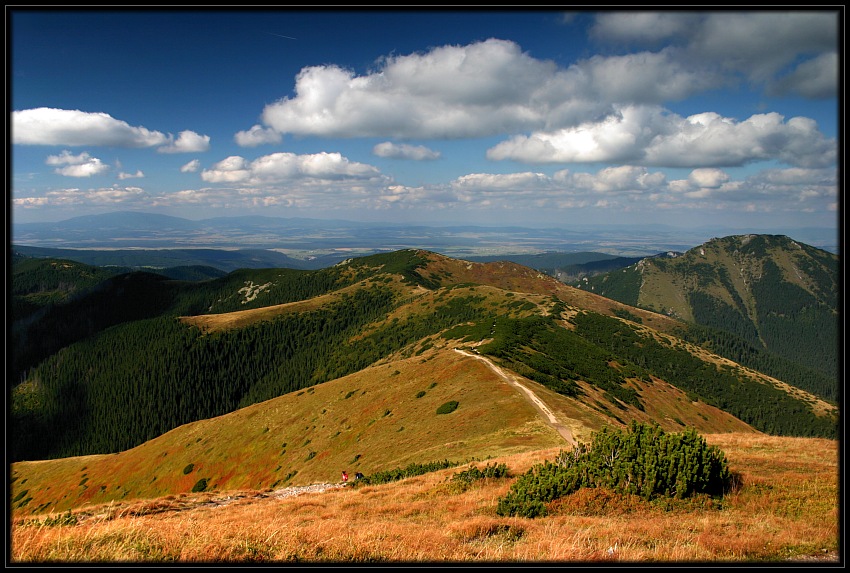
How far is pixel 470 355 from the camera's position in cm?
6419

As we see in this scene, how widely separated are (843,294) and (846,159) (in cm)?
283

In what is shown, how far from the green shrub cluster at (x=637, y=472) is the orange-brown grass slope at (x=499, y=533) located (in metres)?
0.61

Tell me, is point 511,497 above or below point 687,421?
above

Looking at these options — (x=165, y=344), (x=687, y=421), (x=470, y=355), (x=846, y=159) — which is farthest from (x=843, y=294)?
(x=165, y=344)

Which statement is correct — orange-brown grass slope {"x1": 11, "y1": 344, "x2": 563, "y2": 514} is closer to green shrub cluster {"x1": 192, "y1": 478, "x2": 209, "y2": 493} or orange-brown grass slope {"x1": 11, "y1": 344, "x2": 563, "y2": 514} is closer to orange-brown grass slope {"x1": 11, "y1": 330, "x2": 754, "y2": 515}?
orange-brown grass slope {"x1": 11, "y1": 330, "x2": 754, "y2": 515}

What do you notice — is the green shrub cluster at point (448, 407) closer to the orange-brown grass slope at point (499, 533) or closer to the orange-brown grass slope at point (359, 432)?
the orange-brown grass slope at point (359, 432)

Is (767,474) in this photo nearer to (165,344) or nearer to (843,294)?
(843,294)

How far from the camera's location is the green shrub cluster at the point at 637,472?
15.7 m

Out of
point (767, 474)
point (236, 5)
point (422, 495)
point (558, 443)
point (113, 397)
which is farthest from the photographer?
point (113, 397)

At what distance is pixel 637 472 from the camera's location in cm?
1650

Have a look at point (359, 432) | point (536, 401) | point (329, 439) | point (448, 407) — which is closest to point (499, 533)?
point (536, 401)

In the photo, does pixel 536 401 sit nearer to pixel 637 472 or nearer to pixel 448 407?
pixel 448 407

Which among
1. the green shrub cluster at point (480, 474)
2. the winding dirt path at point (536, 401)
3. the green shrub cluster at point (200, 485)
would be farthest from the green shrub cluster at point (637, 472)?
the green shrub cluster at point (200, 485)

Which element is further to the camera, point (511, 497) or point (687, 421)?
point (687, 421)
